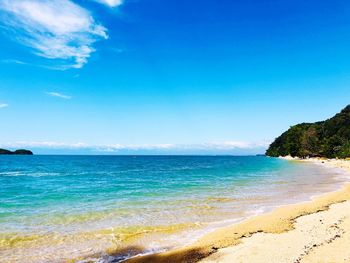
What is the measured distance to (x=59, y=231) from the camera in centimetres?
1700

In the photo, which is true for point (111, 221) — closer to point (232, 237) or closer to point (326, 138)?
point (232, 237)

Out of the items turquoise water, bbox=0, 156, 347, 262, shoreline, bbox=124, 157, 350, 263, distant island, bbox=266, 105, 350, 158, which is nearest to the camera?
shoreline, bbox=124, 157, 350, 263

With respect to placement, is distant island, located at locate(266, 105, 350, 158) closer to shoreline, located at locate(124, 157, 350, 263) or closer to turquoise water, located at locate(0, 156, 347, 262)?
turquoise water, located at locate(0, 156, 347, 262)

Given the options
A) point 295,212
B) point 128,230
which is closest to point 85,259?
point 128,230

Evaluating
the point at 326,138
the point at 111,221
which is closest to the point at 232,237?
the point at 111,221

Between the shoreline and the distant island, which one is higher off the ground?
the distant island

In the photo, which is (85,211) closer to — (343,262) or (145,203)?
(145,203)

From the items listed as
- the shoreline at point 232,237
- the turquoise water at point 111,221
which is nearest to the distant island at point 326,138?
the turquoise water at point 111,221

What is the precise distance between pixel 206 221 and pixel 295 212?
546 cm

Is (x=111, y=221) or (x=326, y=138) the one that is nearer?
(x=111, y=221)

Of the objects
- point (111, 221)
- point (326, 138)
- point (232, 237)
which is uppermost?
point (326, 138)

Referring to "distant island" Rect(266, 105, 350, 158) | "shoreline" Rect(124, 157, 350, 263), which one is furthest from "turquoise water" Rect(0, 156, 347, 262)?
"distant island" Rect(266, 105, 350, 158)

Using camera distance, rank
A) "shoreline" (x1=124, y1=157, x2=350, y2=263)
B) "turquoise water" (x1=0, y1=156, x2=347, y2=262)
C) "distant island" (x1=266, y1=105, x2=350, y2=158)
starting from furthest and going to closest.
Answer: "distant island" (x1=266, y1=105, x2=350, y2=158)
"turquoise water" (x1=0, y1=156, x2=347, y2=262)
"shoreline" (x1=124, y1=157, x2=350, y2=263)

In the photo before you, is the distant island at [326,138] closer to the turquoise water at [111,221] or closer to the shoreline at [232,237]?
the turquoise water at [111,221]
